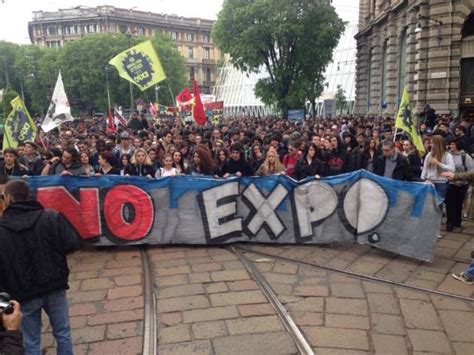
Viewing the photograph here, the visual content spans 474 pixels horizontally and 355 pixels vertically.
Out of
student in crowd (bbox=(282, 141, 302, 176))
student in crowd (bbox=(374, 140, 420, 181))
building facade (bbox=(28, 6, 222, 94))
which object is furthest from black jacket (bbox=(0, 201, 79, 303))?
building facade (bbox=(28, 6, 222, 94))

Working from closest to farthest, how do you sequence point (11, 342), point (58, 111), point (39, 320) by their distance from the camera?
point (11, 342) < point (39, 320) < point (58, 111)

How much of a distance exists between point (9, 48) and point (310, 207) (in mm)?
79036

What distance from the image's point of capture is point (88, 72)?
59000mm

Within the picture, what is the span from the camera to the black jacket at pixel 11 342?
8.54ft

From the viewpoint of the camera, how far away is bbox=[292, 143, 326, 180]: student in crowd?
8.24 meters

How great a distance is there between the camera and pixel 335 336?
461cm

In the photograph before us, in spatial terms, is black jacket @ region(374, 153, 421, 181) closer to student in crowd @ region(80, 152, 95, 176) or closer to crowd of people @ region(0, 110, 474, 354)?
crowd of people @ region(0, 110, 474, 354)

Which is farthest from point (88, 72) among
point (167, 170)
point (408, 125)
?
point (167, 170)

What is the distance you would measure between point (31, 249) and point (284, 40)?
3178 cm

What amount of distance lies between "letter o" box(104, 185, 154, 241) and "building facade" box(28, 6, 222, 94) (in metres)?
81.8

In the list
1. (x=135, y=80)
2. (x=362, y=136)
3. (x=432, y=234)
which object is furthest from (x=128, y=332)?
(x=135, y=80)

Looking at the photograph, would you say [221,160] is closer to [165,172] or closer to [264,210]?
[165,172]

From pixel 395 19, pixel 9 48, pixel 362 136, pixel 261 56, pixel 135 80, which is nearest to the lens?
pixel 362 136

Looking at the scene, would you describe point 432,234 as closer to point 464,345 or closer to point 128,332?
point 464,345
